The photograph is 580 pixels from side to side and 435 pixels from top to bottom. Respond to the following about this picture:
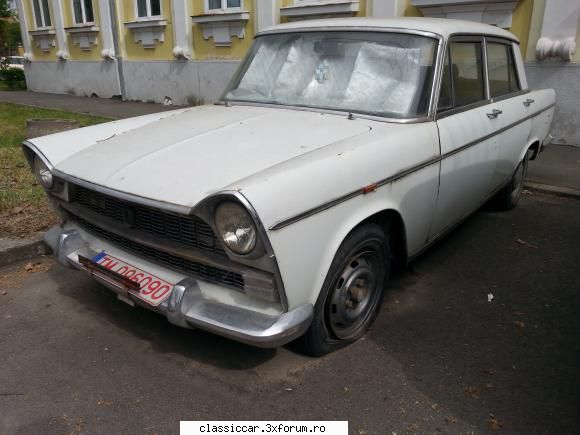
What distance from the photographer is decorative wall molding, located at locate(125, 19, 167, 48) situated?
38.3 ft

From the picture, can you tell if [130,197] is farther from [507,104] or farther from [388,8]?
[388,8]

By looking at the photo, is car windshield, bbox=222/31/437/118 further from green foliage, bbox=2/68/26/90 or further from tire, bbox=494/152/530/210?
green foliage, bbox=2/68/26/90

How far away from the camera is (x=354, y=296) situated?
2713 mm

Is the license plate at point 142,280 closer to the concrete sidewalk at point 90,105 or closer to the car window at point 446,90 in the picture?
the car window at point 446,90

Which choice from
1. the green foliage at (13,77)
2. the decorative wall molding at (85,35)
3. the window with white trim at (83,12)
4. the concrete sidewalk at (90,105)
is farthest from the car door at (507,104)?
the green foliage at (13,77)

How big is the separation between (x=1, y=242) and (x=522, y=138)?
4308mm

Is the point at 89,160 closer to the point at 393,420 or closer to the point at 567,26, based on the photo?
the point at 393,420

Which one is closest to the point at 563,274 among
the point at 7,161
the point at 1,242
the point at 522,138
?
the point at 522,138

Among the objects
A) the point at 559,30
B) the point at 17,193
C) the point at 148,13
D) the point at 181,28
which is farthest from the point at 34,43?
the point at 559,30

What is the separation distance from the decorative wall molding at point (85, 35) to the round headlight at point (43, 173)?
11.9 metres

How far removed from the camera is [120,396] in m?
2.41

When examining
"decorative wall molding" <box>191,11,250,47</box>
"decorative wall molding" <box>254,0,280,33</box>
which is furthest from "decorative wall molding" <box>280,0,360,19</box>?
"decorative wall molding" <box>191,11,250,47</box>

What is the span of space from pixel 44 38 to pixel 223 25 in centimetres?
847

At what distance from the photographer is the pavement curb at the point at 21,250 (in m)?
3.78
